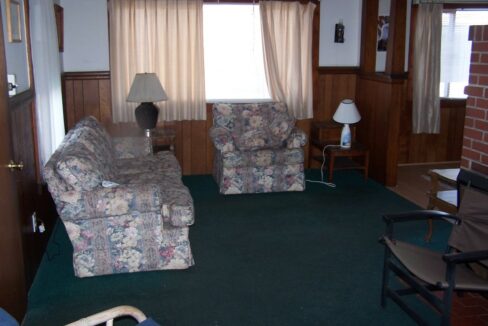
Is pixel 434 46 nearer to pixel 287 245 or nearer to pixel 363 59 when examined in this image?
pixel 363 59

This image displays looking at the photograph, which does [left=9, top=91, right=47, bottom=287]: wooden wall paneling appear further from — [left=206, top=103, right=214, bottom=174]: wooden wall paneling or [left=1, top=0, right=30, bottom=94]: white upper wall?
[left=206, top=103, right=214, bottom=174]: wooden wall paneling

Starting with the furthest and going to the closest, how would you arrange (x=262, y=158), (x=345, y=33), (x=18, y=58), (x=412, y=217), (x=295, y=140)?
(x=345, y=33), (x=295, y=140), (x=262, y=158), (x=18, y=58), (x=412, y=217)

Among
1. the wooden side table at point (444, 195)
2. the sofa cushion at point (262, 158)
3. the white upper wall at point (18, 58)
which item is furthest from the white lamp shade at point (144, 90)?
the wooden side table at point (444, 195)

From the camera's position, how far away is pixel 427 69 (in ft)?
21.2

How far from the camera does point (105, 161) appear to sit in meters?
4.07

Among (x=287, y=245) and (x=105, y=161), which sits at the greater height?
(x=105, y=161)

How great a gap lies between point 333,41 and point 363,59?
0.42 meters

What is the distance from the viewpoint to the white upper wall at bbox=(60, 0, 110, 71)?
18.8ft

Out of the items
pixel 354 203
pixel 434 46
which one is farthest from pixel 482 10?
pixel 354 203

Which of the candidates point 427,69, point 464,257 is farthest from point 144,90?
point 464,257

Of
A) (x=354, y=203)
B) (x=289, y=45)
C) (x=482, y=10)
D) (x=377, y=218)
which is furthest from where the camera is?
(x=482, y=10)

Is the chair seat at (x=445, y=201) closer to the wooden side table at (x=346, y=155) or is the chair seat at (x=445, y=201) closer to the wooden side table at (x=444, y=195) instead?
the wooden side table at (x=444, y=195)

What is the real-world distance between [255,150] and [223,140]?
347mm

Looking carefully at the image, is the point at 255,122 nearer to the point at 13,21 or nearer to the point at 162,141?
the point at 162,141
